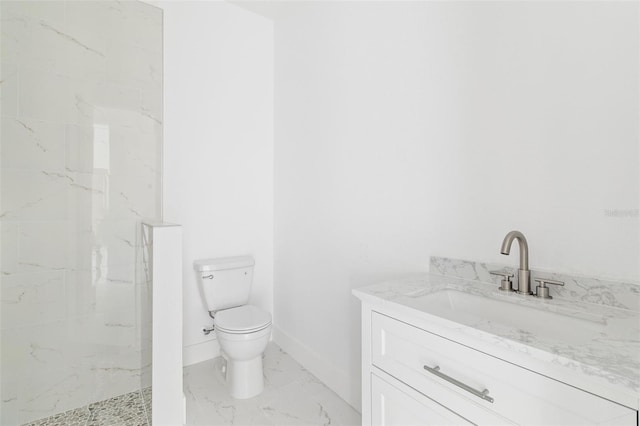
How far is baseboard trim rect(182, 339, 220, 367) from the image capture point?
2279 mm

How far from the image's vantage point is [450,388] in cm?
92

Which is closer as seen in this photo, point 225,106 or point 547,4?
point 547,4

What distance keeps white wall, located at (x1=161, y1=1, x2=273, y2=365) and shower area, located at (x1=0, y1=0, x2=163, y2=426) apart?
193 mm

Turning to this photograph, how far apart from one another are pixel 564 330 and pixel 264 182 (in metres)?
2.11

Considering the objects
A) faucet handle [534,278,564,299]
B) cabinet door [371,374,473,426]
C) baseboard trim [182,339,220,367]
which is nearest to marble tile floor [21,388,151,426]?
baseboard trim [182,339,220,367]

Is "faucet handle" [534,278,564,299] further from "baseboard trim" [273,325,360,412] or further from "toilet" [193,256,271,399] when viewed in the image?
"toilet" [193,256,271,399]

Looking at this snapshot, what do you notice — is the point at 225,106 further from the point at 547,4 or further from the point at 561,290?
the point at 561,290

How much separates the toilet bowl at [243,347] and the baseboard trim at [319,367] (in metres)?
0.37

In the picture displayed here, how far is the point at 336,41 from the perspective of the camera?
2.01 metres

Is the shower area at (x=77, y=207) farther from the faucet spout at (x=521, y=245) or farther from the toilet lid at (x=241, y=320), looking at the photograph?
the faucet spout at (x=521, y=245)

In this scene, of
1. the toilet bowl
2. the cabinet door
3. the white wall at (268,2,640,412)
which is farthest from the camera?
the toilet bowl

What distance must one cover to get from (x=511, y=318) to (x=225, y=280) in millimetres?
1732

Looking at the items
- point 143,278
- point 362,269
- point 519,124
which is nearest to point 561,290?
point 519,124

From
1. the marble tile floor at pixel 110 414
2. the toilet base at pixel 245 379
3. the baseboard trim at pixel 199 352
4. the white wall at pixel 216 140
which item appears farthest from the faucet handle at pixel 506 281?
the baseboard trim at pixel 199 352
